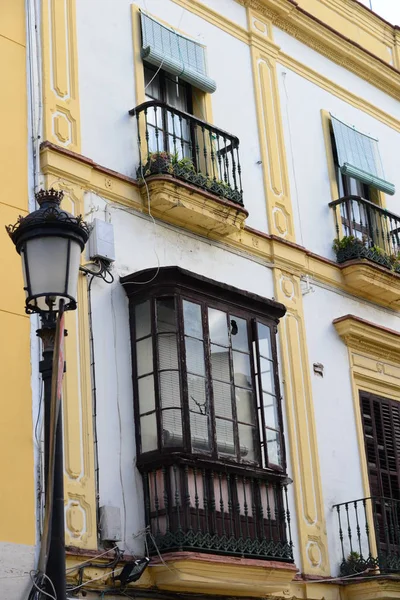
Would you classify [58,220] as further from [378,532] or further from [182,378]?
[378,532]

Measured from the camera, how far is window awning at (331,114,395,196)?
1579 centimetres

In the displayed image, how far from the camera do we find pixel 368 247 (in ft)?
50.0

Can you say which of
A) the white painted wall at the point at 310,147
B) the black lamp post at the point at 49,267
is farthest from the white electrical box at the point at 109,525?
the white painted wall at the point at 310,147

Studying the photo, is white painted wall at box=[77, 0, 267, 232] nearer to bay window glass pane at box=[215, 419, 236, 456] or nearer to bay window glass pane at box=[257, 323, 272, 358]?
bay window glass pane at box=[257, 323, 272, 358]

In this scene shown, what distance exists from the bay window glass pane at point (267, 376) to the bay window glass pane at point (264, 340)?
0.28 ft

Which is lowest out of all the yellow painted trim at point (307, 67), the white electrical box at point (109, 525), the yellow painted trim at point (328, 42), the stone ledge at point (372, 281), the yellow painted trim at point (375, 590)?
the yellow painted trim at point (375, 590)

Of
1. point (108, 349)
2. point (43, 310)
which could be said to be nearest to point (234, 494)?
point (108, 349)

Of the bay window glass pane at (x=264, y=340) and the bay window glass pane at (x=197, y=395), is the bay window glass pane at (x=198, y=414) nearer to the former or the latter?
the bay window glass pane at (x=197, y=395)

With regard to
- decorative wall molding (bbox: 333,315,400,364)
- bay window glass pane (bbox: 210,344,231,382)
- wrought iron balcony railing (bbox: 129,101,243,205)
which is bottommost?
bay window glass pane (bbox: 210,344,231,382)

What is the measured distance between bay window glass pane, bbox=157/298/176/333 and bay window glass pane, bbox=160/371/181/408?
507mm

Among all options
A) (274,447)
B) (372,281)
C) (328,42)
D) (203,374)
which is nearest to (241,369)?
(203,374)

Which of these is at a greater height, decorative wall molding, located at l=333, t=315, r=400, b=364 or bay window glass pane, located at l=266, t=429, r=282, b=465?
decorative wall molding, located at l=333, t=315, r=400, b=364

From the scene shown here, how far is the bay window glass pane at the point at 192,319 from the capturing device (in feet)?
38.4

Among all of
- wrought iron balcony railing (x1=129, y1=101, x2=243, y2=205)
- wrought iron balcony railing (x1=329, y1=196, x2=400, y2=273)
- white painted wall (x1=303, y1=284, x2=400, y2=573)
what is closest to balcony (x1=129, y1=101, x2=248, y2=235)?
wrought iron balcony railing (x1=129, y1=101, x2=243, y2=205)
